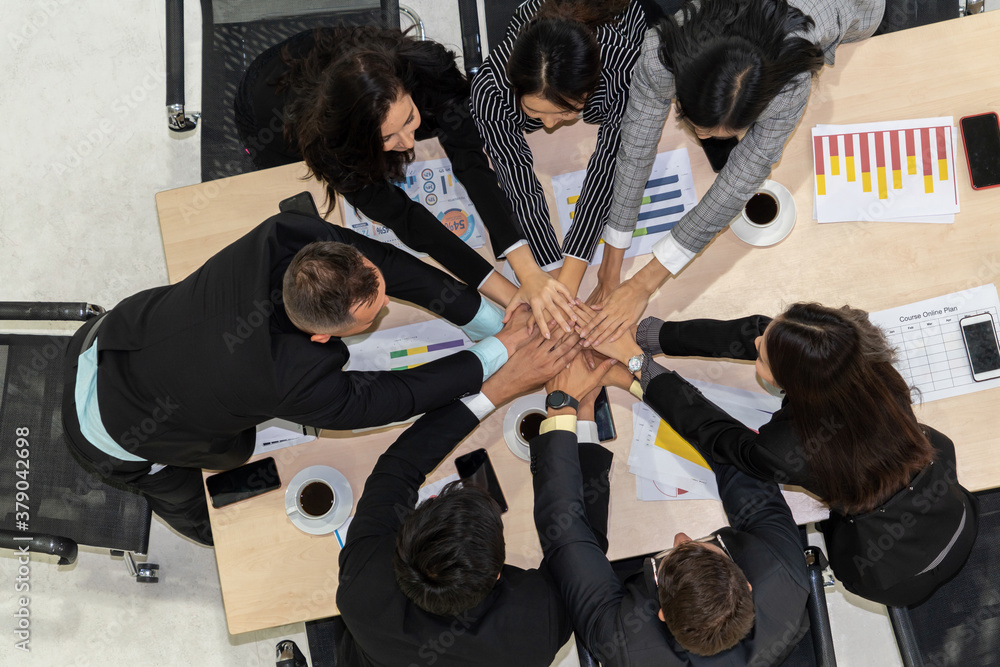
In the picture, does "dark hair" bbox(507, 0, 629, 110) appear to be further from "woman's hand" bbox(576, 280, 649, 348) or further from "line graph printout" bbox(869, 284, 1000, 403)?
"line graph printout" bbox(869, 284, 1000, 403)

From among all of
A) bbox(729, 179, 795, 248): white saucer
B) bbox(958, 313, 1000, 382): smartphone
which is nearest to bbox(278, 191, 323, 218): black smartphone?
bbox(729, 179, 795, 248): white saucer

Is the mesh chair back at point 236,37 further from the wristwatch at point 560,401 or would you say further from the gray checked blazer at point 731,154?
the wristwatch at point 560,401

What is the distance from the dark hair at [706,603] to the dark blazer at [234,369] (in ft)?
2.19

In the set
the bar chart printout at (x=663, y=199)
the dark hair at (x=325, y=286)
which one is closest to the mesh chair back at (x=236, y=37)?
the dark hair at (x=325, y=286)

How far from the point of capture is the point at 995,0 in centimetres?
282

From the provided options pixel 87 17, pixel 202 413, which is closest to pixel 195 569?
pixel 202 413

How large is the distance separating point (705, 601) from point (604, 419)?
525mm

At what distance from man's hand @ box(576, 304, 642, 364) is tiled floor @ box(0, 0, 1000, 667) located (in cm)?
161

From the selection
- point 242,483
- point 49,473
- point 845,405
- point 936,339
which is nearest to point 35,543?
point 49,473

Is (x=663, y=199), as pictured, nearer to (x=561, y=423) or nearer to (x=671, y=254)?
(x=671, y=254)

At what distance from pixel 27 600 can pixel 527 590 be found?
2.19m

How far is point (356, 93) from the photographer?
1701mm

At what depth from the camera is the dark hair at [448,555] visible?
1.51m

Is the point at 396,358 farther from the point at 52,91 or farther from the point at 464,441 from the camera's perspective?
the point at 52,91
